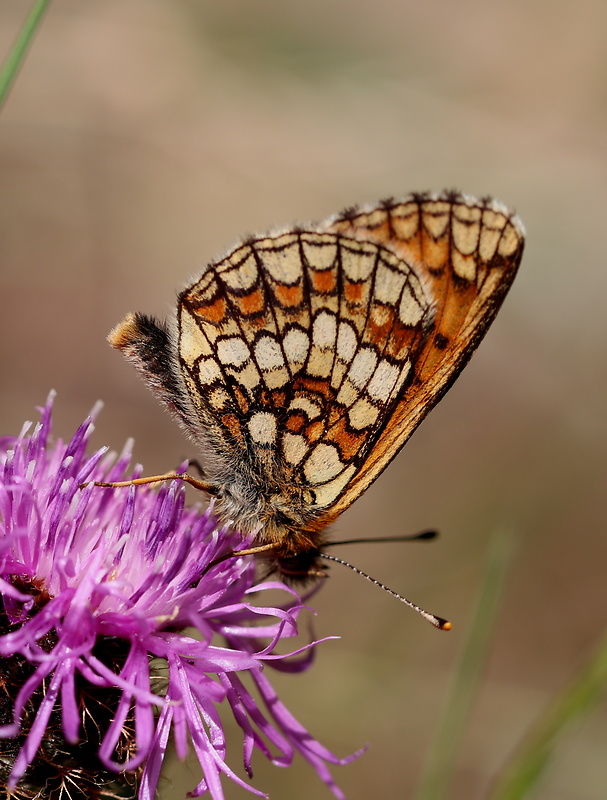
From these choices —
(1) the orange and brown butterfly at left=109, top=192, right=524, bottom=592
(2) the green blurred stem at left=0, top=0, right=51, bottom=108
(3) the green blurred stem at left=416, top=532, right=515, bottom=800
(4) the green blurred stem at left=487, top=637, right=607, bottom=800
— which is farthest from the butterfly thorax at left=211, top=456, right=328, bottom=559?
(2) the green blurred stem at left=0, top=0, right=51, bottom=108

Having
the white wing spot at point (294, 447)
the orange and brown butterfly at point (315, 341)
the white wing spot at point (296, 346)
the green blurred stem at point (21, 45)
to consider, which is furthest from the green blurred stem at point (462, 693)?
the green blurred stem at point (21, 45)

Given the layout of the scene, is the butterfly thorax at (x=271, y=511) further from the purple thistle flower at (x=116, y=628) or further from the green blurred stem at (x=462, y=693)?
the green blurred stem at (x=462, y=693)

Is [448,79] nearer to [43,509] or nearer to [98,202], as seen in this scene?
[98,202]

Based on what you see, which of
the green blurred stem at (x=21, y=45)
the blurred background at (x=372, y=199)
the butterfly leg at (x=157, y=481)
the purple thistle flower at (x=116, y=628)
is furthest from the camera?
the blurred background at (x=372, y=199)

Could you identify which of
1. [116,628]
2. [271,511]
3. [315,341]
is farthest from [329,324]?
[116,628]

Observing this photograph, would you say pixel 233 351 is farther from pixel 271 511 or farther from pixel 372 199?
pixel 372 199
